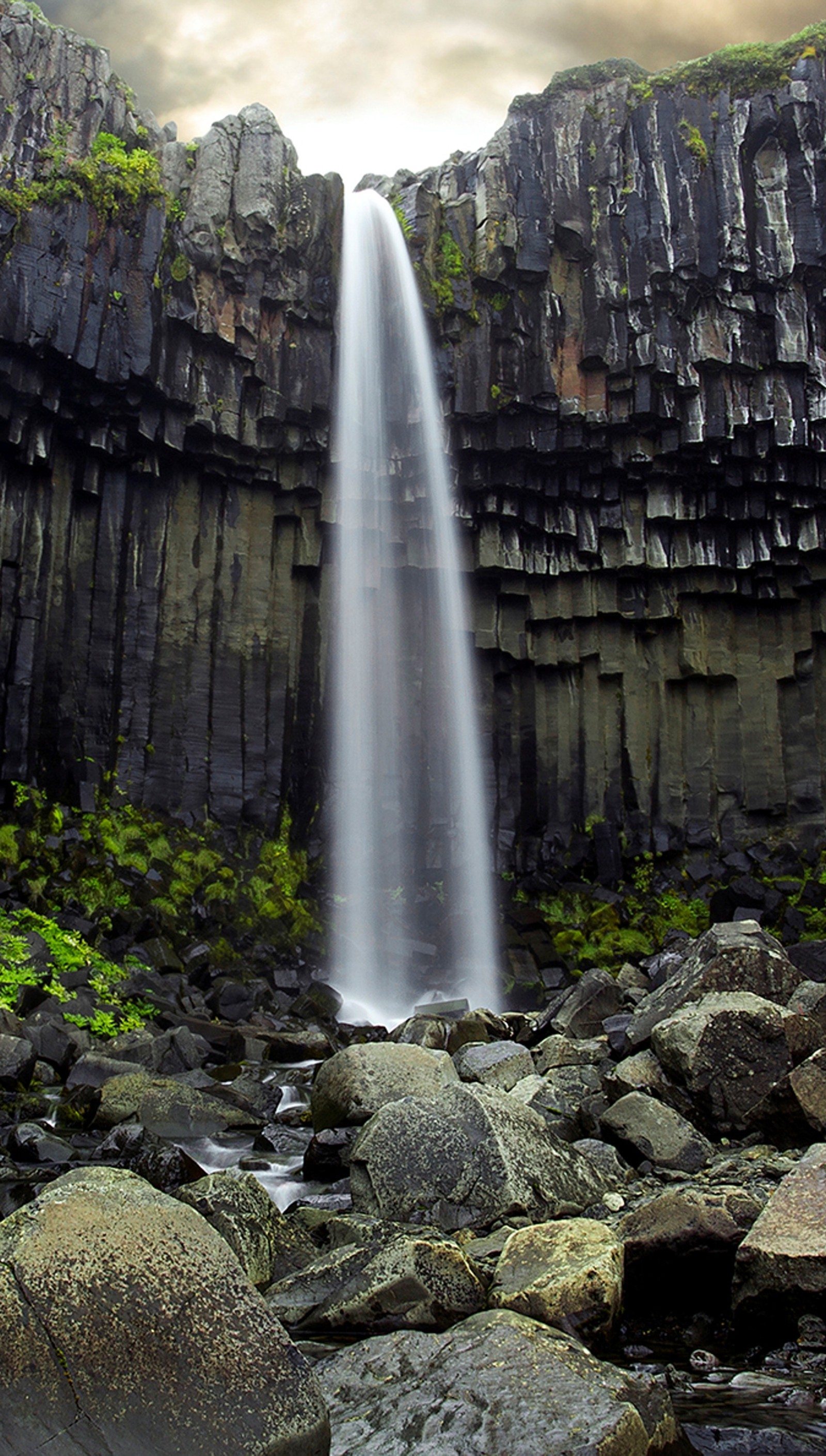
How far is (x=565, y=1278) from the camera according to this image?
5078 millimetres

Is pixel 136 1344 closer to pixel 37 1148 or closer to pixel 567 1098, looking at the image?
pixel 37 1148

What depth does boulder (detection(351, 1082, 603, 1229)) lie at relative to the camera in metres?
6.65

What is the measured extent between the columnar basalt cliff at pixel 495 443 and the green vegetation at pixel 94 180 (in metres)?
0.07

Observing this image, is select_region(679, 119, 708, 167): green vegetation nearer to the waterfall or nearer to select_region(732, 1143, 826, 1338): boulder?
the waterfall

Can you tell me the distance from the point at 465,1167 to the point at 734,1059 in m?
2.68

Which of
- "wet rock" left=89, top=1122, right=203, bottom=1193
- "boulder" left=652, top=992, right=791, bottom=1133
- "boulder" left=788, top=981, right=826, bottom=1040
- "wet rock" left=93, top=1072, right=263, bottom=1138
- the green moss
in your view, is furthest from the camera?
the green moss

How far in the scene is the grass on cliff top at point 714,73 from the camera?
24219 millimetres

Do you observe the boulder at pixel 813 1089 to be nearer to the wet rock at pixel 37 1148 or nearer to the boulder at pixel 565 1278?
the boulder at pixel 565 1278

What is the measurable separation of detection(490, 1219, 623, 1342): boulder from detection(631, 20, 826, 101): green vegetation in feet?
86.1

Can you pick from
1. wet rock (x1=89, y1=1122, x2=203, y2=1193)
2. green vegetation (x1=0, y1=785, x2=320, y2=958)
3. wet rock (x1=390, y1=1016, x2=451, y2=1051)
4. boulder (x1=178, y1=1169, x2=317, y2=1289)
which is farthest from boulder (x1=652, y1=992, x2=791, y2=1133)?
green vegetation (x1=0, y1=785, x2=320, y2=958)

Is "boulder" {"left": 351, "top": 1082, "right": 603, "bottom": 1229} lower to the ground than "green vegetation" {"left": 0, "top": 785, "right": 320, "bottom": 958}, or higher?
lower

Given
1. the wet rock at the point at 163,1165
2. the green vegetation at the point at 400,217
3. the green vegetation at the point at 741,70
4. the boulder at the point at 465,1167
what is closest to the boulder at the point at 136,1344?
the boulder at the point at 465,1167

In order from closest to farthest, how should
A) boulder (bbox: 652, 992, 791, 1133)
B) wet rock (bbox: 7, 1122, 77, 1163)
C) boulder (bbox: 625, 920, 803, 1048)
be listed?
boulder (bbox: 652, 992, 791, 1133) < wet rock (bbox: 7, 1122, 77, 1163) < boulder (bbox: 625, 920, 803, 1048)

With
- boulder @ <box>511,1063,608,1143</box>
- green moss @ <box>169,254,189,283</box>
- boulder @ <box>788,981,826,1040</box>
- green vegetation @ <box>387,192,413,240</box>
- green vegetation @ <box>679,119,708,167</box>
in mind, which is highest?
green vegetation @ <box>679,119,708,167</box>
